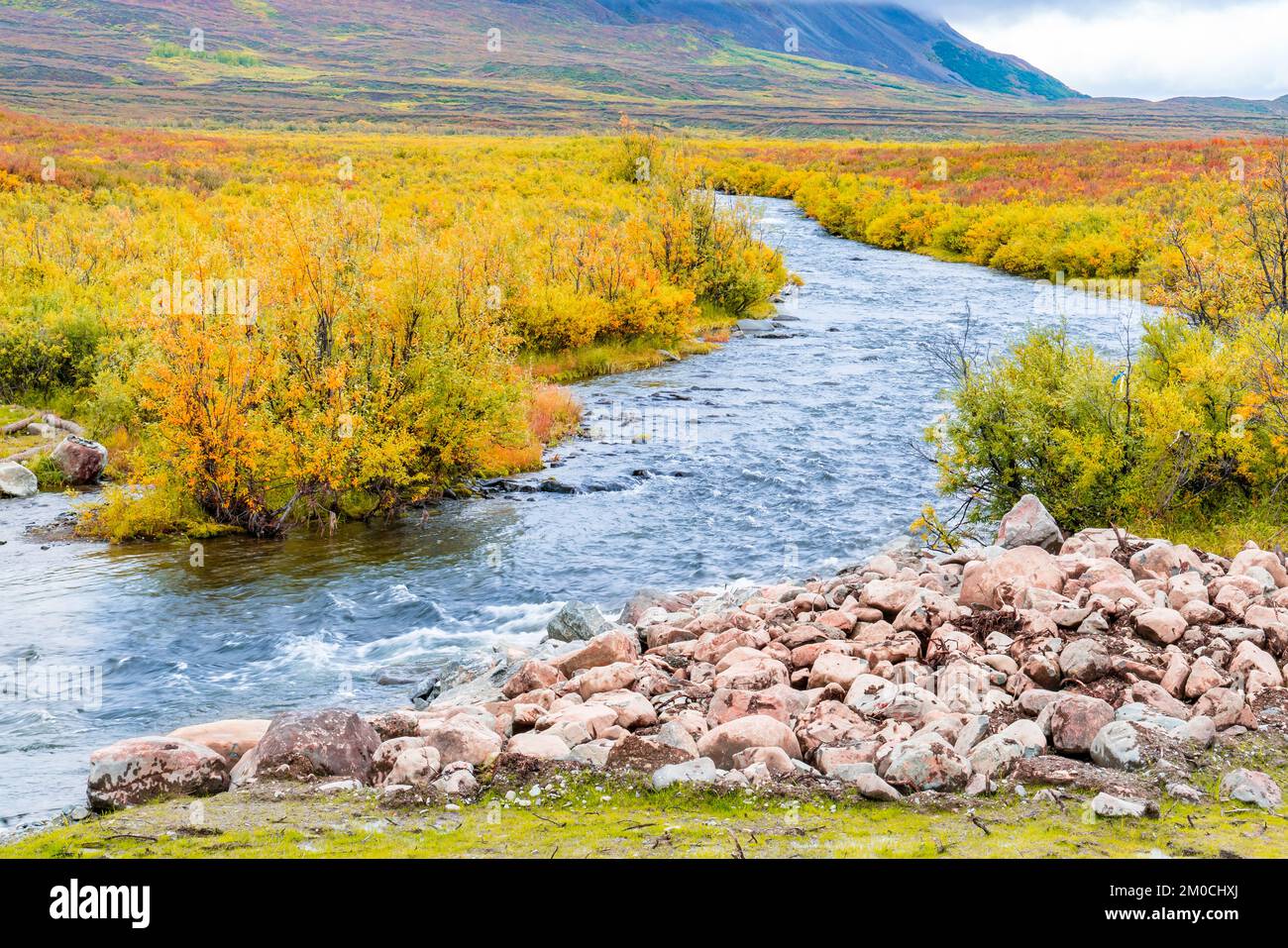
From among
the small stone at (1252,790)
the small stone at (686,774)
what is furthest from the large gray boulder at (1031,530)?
the small stone at (686,774)

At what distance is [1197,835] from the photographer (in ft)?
20.9

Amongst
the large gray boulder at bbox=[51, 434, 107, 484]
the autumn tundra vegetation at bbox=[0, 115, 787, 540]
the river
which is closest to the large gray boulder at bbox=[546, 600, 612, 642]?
the river

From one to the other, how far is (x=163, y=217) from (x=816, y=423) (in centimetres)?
2618

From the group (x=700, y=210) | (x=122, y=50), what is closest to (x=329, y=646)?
(x=700, y=210)

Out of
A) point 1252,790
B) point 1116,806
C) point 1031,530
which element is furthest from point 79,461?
point 1252,790

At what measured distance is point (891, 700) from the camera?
9.02 m

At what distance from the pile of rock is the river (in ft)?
6.59

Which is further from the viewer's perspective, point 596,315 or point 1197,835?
point 596,315

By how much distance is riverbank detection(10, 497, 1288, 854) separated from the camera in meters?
7.21

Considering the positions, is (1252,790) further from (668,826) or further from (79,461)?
(79,461)

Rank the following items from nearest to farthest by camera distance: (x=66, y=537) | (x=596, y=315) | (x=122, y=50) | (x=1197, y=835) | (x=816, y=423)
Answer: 1. (x=1197, y=835)
2. (x=66, y=537)
3. (x=816, y=423)
4. (x=596, y=315)
5. (x=122, y=50)

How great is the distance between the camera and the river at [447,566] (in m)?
11.6

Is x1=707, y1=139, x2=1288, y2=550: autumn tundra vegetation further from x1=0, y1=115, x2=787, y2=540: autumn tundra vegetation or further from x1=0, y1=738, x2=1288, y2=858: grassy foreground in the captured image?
x1=0, y1=115, x2=787, y2=540: autumn tundra vegetation

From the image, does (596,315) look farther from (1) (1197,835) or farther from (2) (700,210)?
(1) (1197,835)
